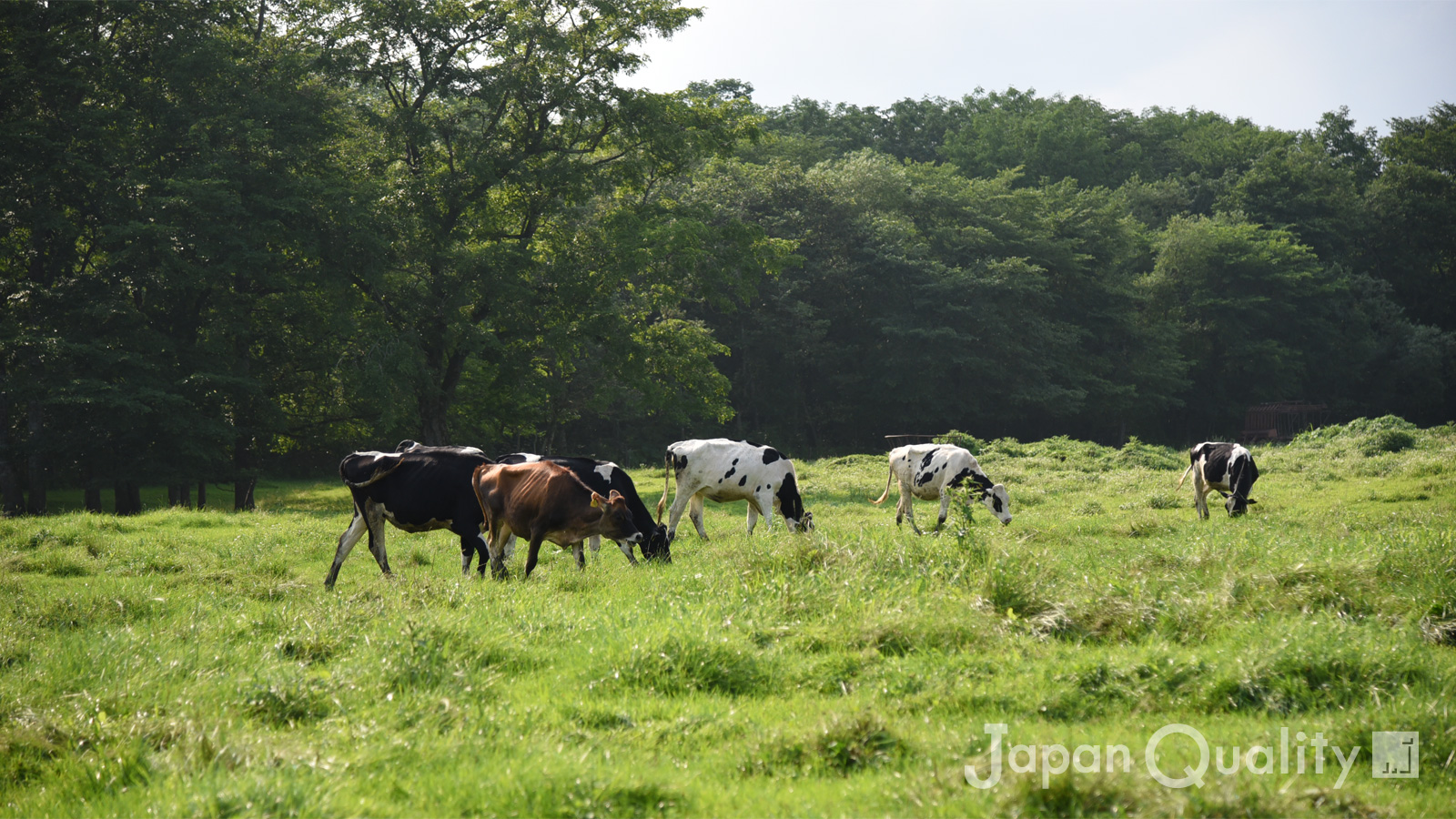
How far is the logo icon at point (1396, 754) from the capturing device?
4793mm

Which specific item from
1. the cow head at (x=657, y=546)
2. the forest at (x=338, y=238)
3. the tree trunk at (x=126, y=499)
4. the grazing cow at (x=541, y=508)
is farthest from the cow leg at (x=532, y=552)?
the tree trunk at (x=126, y=499)

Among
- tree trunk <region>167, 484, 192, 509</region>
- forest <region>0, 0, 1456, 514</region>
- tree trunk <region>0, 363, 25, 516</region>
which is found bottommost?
tree trunk <region>167, 484, 192, 509</region>

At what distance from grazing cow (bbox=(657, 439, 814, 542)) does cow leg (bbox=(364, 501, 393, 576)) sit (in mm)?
4534

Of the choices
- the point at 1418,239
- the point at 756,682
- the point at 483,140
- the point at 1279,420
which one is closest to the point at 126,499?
the point at 483,140

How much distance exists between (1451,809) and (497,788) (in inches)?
173

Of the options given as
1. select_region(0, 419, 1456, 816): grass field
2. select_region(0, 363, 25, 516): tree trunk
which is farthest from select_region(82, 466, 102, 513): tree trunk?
select_region(0, 419, 1456, 816): grass field

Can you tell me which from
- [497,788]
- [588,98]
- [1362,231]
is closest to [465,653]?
[497,788]

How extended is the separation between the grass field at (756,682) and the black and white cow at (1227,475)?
5723 mm

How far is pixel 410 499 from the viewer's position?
11.5 metres

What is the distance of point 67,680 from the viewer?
6418mm

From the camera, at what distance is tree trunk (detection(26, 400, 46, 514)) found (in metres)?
25.2

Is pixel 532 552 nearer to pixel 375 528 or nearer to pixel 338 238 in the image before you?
pixel 375 528

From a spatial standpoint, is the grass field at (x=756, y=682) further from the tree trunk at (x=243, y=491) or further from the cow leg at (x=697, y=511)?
the tree trunk at (x=243, y=491)

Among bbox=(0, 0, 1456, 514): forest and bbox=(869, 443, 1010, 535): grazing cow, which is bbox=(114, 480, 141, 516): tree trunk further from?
bbox=(869, 443, 1010, 535): grazing cow
